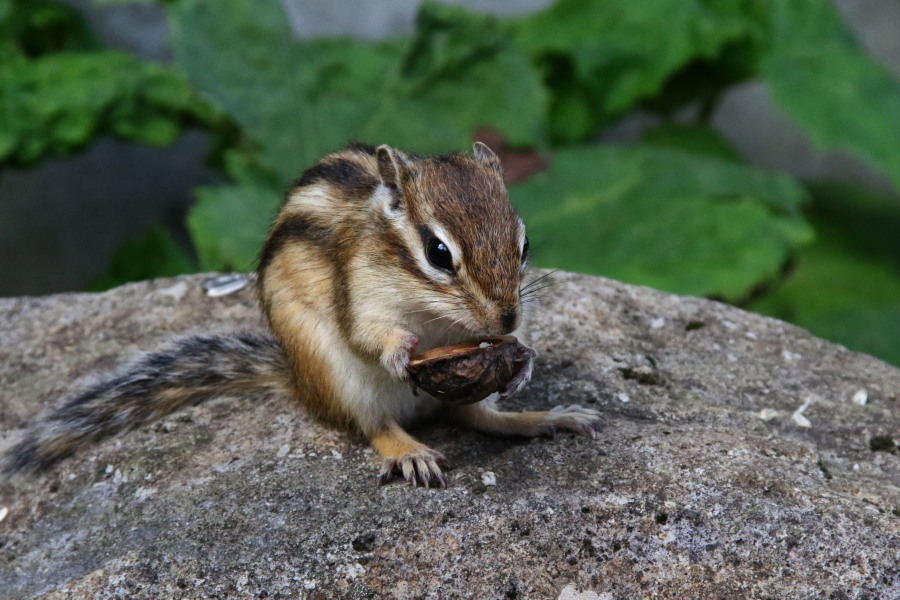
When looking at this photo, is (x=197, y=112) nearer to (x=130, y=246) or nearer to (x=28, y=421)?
(x=130, y=246)

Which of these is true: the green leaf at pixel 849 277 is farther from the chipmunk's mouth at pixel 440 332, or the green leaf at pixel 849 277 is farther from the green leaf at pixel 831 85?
the chipmunk's mouth at pixel 440 332

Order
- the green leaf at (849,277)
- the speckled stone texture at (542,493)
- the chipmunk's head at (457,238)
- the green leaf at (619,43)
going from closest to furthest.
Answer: the speckled stone texture at (542,493) → the chipmunk's head at (457,238) → the green leaf at (849,277) → the green leaf at (619,43)

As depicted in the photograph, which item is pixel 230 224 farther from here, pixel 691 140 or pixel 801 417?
pixel 691 140

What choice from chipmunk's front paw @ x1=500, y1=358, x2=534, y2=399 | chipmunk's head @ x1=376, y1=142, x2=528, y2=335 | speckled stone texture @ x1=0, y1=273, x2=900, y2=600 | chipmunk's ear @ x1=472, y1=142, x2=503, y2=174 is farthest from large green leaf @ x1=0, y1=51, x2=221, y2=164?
chipmunk's front paw @ x1=500, y1=358, x2=534, y2=399

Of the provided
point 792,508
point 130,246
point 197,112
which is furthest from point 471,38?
point 792,508

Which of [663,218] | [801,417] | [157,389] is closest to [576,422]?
[801,417]

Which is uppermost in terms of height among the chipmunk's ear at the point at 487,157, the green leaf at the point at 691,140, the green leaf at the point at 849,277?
the chipmunk's ear at the point at 487,157

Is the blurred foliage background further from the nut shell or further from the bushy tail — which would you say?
the nut shell

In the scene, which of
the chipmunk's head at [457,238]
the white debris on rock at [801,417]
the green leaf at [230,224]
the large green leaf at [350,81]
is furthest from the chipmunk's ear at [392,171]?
the large green leaf at [350,81]
